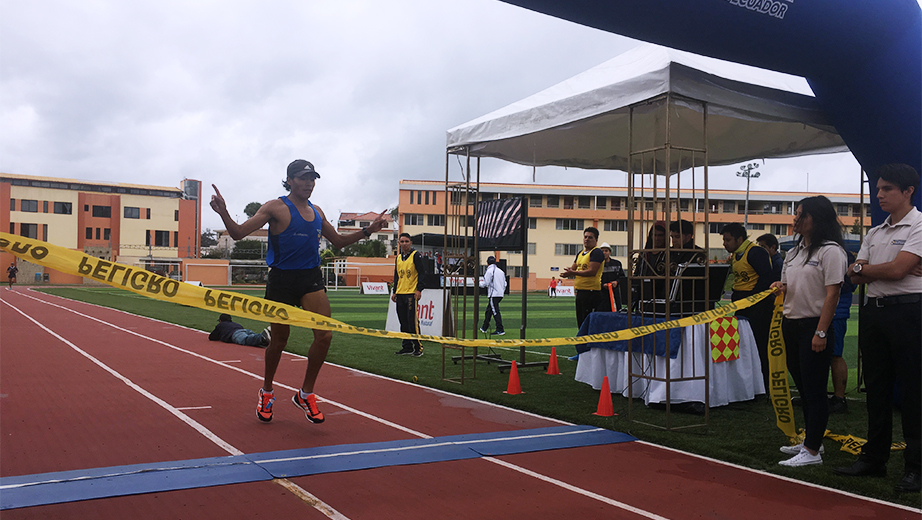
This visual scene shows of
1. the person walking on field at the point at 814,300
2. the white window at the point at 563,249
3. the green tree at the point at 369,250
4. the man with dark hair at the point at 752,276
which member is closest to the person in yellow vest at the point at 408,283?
the man with dark hair at the point at 752,276

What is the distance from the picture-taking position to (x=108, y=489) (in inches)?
156

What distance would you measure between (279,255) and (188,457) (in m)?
1.78

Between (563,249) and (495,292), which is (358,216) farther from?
(495,292)

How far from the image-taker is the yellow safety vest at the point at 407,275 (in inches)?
430

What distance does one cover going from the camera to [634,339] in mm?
6984

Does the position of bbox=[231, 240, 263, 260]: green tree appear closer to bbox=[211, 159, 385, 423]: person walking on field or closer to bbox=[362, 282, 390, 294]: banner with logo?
bbox=[362, 282, 390, 294]: banner with logo

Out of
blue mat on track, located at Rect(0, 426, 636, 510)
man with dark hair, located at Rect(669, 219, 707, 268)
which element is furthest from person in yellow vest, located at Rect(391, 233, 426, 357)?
blue mat on track, located at Rect(0, 426, 636, 510)

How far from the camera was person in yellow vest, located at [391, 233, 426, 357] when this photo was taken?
10.9m

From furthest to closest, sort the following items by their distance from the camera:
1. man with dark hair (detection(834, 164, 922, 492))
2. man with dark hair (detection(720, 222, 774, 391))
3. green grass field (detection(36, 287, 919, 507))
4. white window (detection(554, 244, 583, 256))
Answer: white window (detection(554, 244, 583, 256)) → man with dark hair (detection(720, 222, 774, 391)) → green grass field (detection(36, 287, 919, 507)) → man with dark hair (detection(834, 164, 922, 492))

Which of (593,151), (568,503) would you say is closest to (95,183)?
(593,151)

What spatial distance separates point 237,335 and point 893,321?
1096 centimetres

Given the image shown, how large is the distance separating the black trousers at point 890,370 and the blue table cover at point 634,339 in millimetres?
1788

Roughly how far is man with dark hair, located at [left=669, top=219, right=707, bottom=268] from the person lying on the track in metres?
7.88

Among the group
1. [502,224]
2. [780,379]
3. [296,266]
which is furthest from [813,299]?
[502,224]
